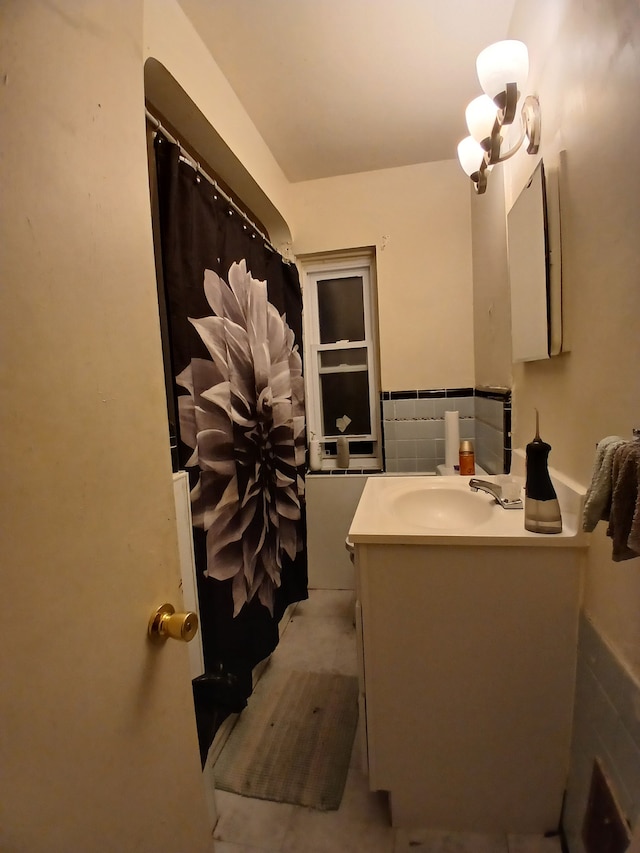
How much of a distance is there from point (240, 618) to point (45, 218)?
130cm

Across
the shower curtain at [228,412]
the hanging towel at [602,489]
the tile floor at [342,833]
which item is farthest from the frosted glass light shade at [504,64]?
the tile floor at [342,833]

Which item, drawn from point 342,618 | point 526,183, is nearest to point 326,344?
point 526,183

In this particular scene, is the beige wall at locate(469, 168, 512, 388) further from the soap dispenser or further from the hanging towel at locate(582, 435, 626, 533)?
the hanging towel at locate(582, 435, 626, 533)

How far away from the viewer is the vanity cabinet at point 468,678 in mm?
922

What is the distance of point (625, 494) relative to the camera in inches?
21.1

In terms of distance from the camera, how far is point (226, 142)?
145cm

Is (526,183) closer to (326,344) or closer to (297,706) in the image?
(326,344)

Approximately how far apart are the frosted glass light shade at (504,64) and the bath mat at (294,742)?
206 cm

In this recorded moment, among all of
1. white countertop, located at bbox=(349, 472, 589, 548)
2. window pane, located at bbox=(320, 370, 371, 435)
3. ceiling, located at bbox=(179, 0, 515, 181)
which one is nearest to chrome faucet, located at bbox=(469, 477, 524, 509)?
white countertop, located at bbox=(349, 472, 589, 548)

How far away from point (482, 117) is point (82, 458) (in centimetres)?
147

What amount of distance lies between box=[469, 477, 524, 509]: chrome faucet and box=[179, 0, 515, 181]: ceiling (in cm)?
156

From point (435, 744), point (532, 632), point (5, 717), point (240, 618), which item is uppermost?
point (5, 717)

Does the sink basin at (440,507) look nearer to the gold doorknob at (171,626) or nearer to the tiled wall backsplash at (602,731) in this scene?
the tiled wall backsplash at (602,731)

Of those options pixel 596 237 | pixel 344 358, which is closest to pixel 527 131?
pixel 596 237
